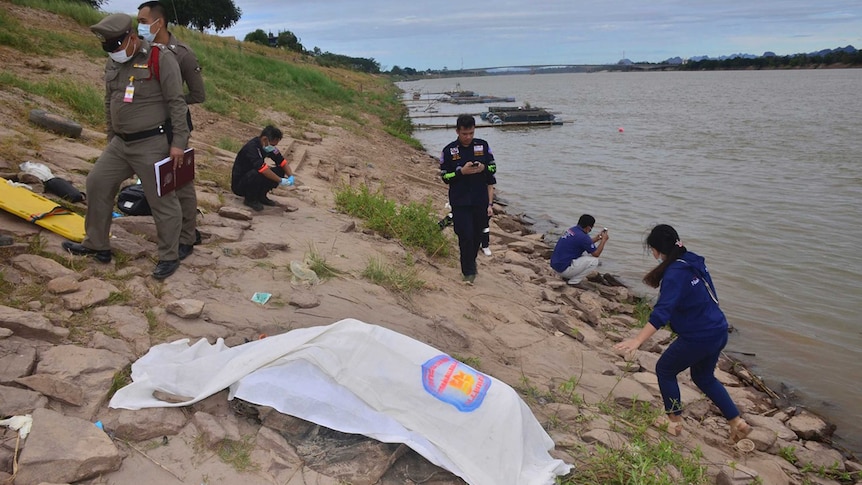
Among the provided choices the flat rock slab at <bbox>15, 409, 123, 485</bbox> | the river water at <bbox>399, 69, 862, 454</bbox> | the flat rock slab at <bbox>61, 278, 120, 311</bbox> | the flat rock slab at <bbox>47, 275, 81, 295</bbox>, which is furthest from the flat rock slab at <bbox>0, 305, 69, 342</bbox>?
the river water at <bbox>399, 69, 862, 454</bbox>

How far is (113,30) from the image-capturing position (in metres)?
3.67

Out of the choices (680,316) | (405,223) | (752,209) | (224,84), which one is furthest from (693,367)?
(224,84)

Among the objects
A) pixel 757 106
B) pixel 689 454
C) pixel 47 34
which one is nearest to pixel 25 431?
pixel 689 454

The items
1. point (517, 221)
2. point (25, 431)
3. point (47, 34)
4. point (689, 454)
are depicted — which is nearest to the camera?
point (25, 431)

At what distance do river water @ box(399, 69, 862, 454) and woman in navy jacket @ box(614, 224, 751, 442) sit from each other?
208cm

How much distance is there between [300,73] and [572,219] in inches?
645

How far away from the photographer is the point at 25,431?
2.44 meters

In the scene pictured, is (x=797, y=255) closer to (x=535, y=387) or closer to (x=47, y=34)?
(x=535, y=387)

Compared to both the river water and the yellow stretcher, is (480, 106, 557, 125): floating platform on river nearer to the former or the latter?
the river water

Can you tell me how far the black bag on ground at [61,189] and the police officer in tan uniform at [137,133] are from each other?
3.85ft

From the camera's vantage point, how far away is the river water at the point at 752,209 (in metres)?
6.17

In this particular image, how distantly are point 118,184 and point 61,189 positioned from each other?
1494mm

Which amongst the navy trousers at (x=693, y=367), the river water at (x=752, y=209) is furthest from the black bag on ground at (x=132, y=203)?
the river water at (x=752, y=209)

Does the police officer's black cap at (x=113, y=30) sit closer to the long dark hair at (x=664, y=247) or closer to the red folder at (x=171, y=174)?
the red folder at (x=171, y=174)
